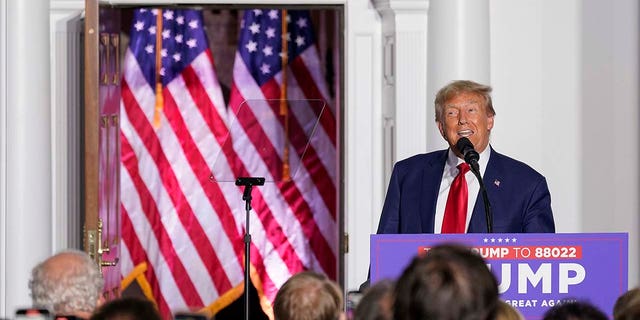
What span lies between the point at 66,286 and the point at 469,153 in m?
1.55

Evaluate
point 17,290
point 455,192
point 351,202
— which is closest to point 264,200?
point 351,202

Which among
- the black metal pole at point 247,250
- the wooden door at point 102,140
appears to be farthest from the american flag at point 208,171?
the black metal pole at point 247,250

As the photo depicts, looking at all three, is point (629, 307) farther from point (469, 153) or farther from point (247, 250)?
point (247, 250)

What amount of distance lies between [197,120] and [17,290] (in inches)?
136

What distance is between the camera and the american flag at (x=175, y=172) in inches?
417

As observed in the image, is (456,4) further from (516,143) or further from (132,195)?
(132,195)

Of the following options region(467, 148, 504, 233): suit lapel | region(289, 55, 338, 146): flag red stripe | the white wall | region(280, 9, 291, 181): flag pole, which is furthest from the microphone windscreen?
region(289, 55, 338, 146): flag red stripe

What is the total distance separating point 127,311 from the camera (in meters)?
3.02

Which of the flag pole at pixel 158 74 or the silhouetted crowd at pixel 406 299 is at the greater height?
the flag pole at pixel 158 74

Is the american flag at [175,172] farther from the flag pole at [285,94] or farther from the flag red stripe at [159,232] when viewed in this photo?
the flag pole at [285,94]

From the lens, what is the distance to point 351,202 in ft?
25.8

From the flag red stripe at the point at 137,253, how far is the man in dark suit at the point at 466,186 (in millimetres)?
5120

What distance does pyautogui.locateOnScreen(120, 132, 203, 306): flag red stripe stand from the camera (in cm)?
1061

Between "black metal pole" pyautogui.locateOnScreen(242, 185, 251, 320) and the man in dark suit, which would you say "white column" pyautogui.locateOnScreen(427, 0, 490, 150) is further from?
the man in dark suit
